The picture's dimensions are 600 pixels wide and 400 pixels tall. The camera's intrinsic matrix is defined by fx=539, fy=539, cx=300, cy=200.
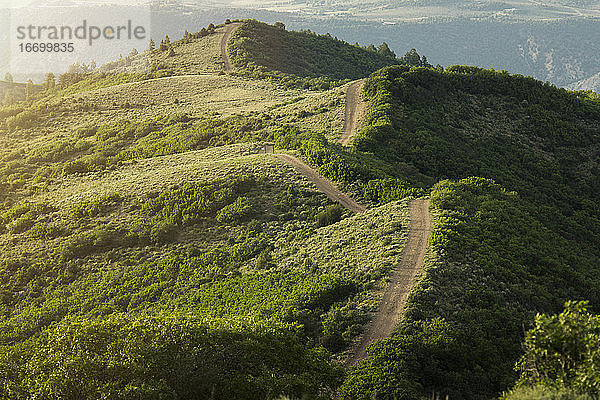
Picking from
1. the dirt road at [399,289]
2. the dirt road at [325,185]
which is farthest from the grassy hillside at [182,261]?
the dirt road at [325,185]

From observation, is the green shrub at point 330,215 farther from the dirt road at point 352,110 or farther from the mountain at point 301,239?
the dirt road at point 352,110

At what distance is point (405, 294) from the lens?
1011 inches

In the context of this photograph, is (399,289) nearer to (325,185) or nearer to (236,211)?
(325,185)

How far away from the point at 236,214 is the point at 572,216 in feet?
94.2

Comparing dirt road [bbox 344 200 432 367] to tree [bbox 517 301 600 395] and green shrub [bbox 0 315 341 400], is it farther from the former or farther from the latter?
tree [bbox 517 301 600 395]

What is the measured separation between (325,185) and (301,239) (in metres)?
7.27

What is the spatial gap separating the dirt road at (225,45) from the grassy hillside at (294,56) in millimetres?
1198

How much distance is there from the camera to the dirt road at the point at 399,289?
23625mm

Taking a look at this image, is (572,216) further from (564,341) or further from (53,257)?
(53,257)

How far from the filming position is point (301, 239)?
114 ft

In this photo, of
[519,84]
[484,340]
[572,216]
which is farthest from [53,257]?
[519,84]

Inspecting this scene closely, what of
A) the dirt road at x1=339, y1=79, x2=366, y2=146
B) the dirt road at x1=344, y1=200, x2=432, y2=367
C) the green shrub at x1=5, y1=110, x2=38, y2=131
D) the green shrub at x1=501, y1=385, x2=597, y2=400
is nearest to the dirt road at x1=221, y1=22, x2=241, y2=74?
the green shrub at x1=5, y1=110, x2=38, y2=131

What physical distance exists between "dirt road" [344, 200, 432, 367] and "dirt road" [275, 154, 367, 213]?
564 cm

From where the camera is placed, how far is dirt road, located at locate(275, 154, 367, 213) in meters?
37.8
